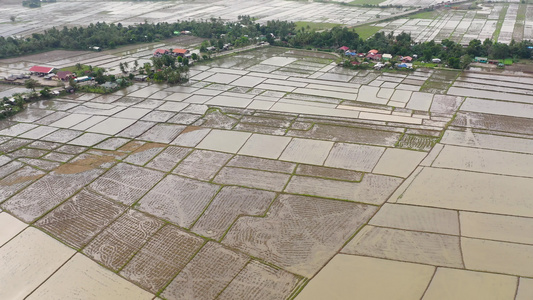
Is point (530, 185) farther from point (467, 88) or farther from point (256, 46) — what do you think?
point (256, 46)

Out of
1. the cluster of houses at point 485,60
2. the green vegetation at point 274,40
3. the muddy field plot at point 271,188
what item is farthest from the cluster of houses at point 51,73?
the cluster of houses at point 485,60

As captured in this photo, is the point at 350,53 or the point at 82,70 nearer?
the point at 82,70

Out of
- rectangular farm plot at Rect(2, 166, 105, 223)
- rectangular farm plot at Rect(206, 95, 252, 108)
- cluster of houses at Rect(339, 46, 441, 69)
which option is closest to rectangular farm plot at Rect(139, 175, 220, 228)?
rectangular farm plot at Rect(2, 166, 105, 223)

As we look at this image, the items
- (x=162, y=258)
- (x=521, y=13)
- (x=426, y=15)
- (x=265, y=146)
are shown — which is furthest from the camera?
(x=426, y=15)

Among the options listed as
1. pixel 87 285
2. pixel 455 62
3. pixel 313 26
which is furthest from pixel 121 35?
pixel 87 285

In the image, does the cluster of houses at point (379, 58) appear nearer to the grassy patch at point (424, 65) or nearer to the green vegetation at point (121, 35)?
the grassy patch at point (424, 65)

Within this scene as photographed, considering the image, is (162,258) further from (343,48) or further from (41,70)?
(343,48)

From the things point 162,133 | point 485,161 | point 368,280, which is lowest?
point 368,280

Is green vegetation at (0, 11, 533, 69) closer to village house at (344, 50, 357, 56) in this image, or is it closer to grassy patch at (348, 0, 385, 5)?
village house at (344, 50, 357, 56)
